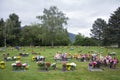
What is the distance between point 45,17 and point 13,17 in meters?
20.3

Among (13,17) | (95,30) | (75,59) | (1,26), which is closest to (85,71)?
(75,59)

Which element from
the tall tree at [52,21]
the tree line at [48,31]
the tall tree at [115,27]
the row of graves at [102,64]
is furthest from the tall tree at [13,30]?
the row of graves at [102,64]

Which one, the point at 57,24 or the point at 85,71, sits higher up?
the point at 57,24

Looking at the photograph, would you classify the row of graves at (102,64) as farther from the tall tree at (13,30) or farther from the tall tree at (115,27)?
the tall tree at (13,30)

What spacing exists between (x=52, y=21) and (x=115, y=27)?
60.9ft

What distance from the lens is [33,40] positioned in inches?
3238

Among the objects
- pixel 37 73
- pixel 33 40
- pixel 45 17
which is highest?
pixel 45 17

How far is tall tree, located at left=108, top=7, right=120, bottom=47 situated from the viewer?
204 feet

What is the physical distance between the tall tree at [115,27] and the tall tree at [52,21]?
48.3 ft

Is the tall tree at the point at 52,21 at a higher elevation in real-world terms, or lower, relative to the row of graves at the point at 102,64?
higher

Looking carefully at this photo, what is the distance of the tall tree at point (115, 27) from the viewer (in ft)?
204

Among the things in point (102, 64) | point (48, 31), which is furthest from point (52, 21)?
point (102, 64)

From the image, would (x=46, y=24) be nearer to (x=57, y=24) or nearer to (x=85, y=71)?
(x=57, y=24)

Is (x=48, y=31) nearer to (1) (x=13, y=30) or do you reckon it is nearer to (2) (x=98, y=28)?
(1) (x=13, y=30)
